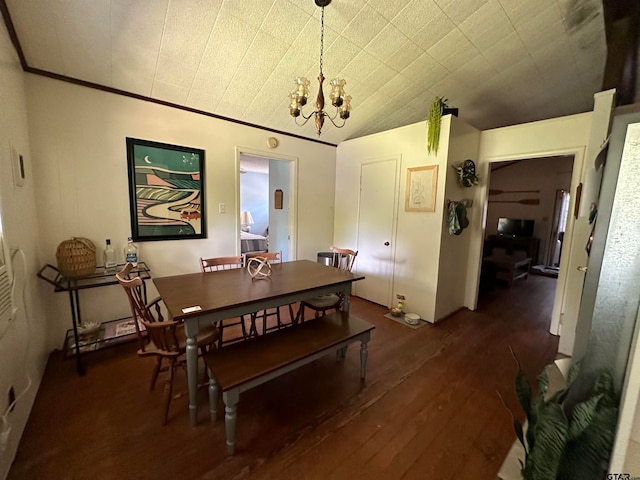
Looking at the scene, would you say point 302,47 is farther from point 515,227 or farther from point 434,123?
point 515,227

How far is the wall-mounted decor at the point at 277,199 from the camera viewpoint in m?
4.52

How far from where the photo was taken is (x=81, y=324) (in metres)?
2.35

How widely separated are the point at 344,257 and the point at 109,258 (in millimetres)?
2351

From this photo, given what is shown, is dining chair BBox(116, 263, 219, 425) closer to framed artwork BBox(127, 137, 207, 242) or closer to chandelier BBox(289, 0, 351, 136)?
framed artwork BBox(127, 137, 207, 242)

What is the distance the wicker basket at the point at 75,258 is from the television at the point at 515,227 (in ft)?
25.7

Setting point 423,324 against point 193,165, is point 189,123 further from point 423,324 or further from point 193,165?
point 423,324

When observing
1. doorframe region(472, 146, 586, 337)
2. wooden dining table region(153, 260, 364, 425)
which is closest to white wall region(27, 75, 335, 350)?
wooden dining table region(153, 260, 364, 425)

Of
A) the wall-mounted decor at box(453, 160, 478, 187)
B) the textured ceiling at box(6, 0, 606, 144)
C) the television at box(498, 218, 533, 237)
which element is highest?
the textured ceiling at box(6, 0, 606, 144)

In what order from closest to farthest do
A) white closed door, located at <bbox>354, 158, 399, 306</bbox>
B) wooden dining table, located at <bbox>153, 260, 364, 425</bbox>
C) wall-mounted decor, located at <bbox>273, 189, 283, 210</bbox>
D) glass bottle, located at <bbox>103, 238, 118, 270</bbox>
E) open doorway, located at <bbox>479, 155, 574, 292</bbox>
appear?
1. wooden dining table, located at <bbox>153, 260, 364, 425</bbox>
2. glass bottle, located at <bbox>103, 238, 118, 270</bbox>
3. white closed door, located at <bbox>354, 158, 399, 306</bbox>
4. wall-mounted decor, located at <bbox>273, 189, 283, 210</bbox>
5. open doorway, located at <bbox>479, 155, 574, 292</bbox>

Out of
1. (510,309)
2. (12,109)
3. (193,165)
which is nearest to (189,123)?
(193,165)

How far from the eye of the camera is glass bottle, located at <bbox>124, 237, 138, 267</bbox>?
249 centimetres

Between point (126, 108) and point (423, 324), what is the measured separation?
3.94 metres

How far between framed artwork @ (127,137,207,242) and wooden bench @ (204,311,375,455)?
1.75m

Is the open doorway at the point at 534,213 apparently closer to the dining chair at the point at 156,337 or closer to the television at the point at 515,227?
the television at the point at 515,227
